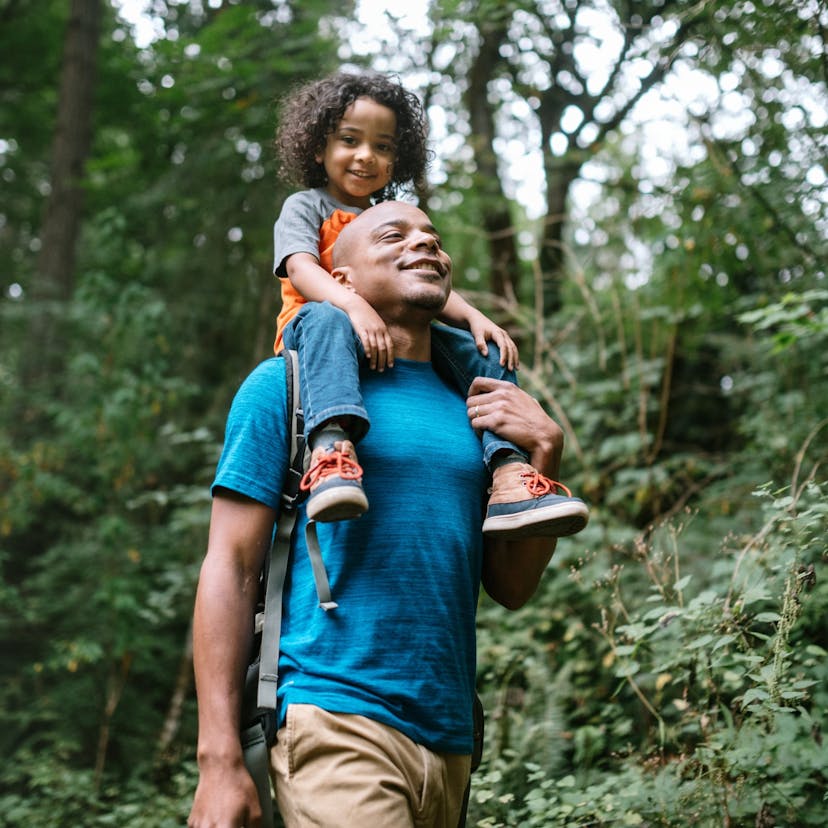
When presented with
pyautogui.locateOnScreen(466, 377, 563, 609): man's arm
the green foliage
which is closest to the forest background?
the green foliage

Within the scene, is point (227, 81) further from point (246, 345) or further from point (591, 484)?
point (591, 484)

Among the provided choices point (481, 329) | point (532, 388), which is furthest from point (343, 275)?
point (532, 388)

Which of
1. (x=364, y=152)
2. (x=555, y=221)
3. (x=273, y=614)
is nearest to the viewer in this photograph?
(x=273, y=614)

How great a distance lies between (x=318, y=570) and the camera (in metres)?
1.93

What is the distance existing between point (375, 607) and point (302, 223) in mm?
1400

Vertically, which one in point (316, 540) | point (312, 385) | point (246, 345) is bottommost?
point (316, 540)

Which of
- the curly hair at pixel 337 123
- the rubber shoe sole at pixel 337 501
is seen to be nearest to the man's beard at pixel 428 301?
the rubber shoe sole at pixel 337 501

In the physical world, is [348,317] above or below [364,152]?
below

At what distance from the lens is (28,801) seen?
520 cm

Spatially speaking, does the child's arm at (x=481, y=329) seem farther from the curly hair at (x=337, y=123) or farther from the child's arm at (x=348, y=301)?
the curly hair at (x=337, y=123)

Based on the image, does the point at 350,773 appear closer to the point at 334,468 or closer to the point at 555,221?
the point at 334,468

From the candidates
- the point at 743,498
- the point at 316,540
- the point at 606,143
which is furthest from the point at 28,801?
the point at 606,143

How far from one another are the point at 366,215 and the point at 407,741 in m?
1.41

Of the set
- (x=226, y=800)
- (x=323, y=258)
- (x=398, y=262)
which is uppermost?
(x=323, y=258)
